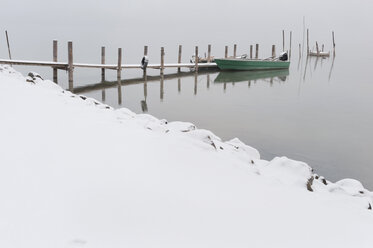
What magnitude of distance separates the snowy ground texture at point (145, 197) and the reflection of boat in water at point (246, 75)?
21.2 m

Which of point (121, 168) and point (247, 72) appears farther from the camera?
point (247, 72)

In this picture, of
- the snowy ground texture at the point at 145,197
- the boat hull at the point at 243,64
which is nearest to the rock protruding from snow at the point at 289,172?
the snowy ground texture at the point at 145,197

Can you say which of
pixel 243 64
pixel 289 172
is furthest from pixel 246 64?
pixel 289 172

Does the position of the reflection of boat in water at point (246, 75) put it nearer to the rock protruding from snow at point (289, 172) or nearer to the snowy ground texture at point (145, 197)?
the rock protruding from snow at point (289, 172)

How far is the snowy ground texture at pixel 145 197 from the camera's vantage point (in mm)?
2992

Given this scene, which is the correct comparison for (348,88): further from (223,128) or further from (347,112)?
(223,128)

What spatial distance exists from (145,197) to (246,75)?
26.4m

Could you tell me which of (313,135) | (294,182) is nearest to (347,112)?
(313,135)

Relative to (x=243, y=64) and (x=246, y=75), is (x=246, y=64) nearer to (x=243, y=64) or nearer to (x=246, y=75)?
(x=243, y=64)

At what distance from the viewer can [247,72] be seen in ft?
101

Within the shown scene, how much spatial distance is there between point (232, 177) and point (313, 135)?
7780 mm

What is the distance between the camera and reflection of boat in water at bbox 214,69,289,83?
2701cm

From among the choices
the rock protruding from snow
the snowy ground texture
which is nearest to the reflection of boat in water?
the rock protruding from snow

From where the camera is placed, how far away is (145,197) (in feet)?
11.7
